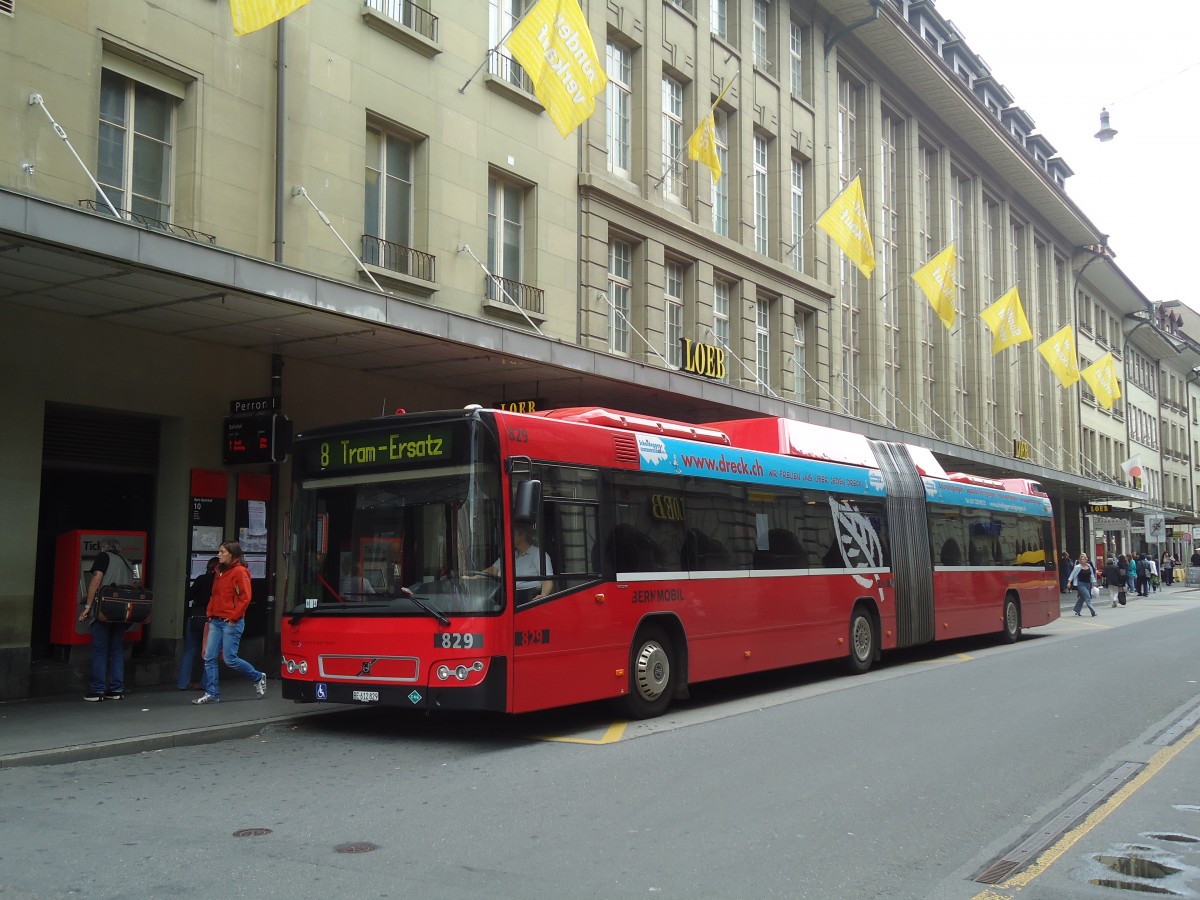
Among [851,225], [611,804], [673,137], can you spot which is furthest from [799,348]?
[611,804]

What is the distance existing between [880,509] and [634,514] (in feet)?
21.6

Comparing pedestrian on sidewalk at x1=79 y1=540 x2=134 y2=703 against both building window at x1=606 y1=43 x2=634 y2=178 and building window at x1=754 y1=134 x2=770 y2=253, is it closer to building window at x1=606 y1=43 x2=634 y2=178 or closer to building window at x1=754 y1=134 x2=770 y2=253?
building window at x1=606 y1=43 x2=634 y2=178

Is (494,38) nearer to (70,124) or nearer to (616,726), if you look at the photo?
(70,124)

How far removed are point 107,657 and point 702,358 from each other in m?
14.4

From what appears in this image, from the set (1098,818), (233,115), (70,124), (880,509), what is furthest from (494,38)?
(1098,818)

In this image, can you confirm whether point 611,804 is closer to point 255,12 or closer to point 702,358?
point 255,12

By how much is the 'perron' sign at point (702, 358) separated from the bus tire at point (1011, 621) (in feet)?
24.4

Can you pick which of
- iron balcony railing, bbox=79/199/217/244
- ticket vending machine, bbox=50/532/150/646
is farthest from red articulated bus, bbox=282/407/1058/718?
iron balcony railing, bbox=79/199/217/244

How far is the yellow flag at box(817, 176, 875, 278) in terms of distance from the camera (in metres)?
23.8

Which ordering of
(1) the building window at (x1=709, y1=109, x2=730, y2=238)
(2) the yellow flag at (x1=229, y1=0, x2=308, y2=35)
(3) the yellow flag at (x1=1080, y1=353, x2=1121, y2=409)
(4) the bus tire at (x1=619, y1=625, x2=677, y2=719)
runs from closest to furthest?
(4) the bus tire at (x1=619, y1=625, x2=677, y2=719) → (2) the yellow flag at (x1=229, y1=0, x2=308, y2=35) → (1) the building window at (x1=709, y1=109, x2=730, y2=238) → (3) the yellow flag at (x1=1080, y1=353, x2=1121, y2=409)

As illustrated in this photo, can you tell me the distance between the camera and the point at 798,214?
1177 inches

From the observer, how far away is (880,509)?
1712cm

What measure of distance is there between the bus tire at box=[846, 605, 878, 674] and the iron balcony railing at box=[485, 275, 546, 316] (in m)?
7.43

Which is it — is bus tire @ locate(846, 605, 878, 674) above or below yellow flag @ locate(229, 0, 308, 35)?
below
